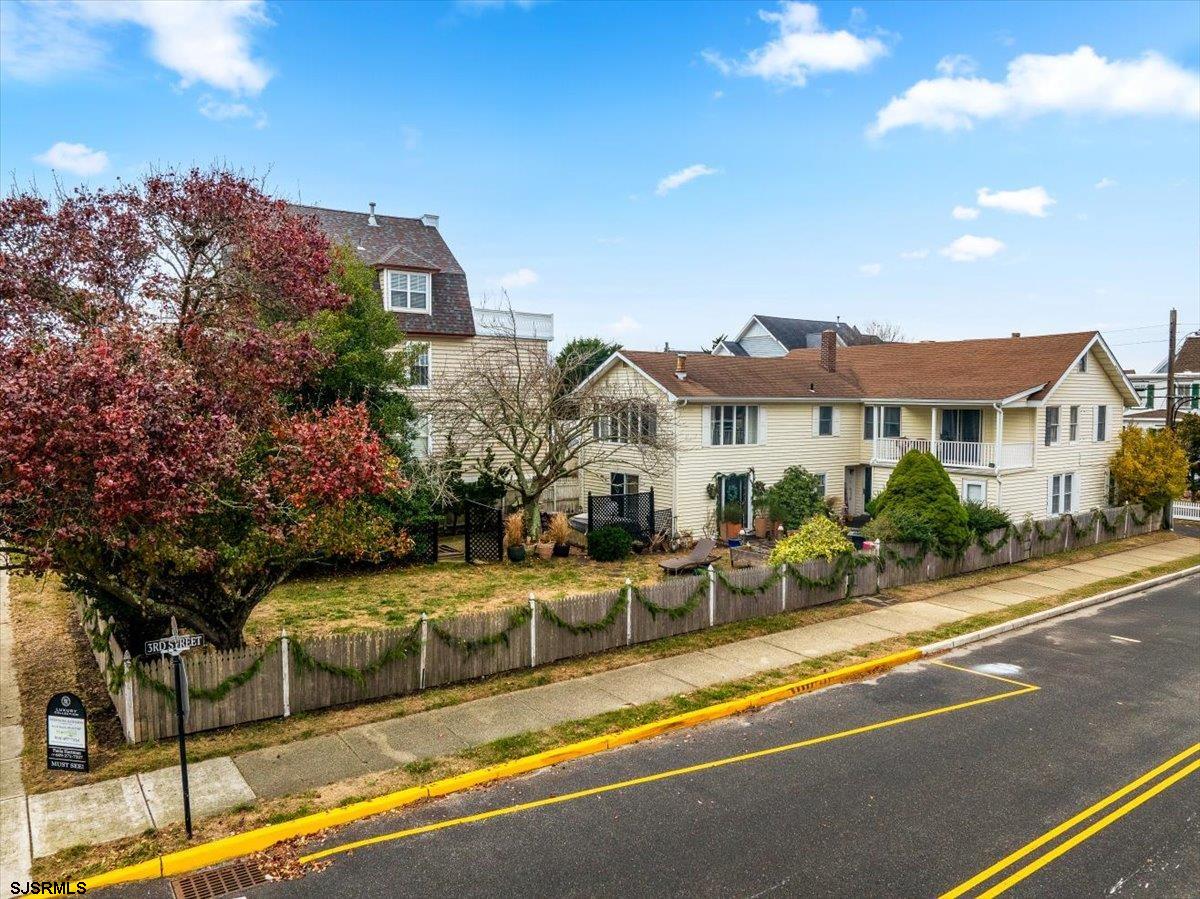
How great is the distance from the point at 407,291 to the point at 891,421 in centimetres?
1974

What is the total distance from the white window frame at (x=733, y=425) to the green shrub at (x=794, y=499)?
5.81 ft

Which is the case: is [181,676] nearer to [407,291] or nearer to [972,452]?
[407,291]

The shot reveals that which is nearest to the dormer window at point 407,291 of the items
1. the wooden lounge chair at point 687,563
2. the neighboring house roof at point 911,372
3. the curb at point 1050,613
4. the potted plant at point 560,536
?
the neighboring house roof at point 911,372

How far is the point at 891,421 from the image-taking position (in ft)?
107

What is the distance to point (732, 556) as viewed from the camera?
24172 millimetres

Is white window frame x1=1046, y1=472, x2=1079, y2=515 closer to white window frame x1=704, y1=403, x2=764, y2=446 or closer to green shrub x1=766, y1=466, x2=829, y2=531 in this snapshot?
green shrub x1=766, y1=466, x2=829, y2=531

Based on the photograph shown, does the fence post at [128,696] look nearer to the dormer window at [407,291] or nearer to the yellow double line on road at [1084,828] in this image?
the yellow double line on road at [1084,828]

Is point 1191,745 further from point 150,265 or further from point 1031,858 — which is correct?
point 150,265

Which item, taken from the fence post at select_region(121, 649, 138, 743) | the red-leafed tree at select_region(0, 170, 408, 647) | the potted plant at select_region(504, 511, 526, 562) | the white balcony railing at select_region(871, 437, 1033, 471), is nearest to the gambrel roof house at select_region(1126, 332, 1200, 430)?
the white balcony railing at select_region(871, 437, 1033, 471)

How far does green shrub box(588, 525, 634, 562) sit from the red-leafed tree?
11.5 meters

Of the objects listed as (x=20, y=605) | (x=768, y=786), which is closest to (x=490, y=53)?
(x=20, y=605)

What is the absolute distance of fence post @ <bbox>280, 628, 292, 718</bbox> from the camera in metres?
11.5

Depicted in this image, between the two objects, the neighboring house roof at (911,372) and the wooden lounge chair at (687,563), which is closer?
the wooden lounge chair at (687,563)

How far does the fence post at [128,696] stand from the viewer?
1047 centimetres
